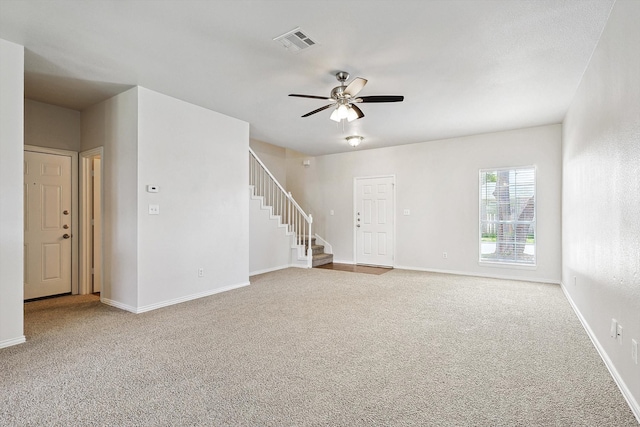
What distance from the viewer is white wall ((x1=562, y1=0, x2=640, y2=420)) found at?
6.50 feet

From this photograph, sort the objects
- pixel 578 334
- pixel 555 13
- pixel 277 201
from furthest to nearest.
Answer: pixel 277 201 → pixel 578 334 → pixel 555 13

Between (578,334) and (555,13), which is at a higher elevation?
(555,13)

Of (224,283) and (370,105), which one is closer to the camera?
(370,105)

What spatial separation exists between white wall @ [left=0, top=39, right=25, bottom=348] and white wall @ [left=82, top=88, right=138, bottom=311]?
1061mm

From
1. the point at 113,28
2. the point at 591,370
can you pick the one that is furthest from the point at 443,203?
the point at 113,28

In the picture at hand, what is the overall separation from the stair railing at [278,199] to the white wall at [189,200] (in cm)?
135

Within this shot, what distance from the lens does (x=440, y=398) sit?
6.82 feet

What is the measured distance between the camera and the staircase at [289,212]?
675 cm

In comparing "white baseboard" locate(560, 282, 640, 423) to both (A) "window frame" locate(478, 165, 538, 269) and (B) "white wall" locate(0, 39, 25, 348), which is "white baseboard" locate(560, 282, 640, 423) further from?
(B) "white wall" locate(0, 39, 25, 348)

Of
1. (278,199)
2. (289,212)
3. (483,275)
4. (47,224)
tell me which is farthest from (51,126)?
(483,275)

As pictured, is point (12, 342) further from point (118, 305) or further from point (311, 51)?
point (311, 51)

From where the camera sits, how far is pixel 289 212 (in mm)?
7238

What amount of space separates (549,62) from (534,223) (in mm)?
3228

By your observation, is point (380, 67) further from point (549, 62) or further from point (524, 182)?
point (524, 182)
